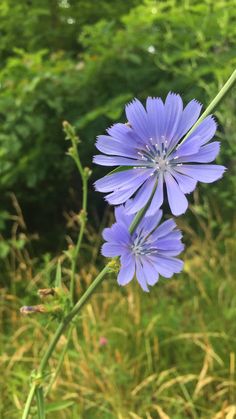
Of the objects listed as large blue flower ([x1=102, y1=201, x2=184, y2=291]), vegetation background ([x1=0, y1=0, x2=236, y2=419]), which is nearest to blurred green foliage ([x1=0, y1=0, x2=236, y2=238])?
vegetation background ([x1=0, y1=0, x2=236, y2=419])

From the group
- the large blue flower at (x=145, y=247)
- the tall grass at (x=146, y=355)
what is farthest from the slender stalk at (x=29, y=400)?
the tall grass at (x=146, y=355)

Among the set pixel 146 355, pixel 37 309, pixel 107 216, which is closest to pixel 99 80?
pixel 107 216

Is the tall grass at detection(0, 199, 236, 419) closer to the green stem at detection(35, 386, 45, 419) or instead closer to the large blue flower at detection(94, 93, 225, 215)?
the green stem at detection(35, 386, 45, 419)

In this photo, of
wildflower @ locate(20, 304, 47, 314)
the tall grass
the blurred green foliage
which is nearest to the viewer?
wildflower @ locate(20, 304, 47, 314)

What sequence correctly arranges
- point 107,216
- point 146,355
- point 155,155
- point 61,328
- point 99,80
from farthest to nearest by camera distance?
point 107,216 < point 99,80 < point 146,355 < point 61,328 < point 155,155

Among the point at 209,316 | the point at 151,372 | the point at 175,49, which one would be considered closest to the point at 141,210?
the point at 151,372

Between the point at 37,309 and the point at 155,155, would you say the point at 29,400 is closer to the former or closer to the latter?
the point at 37,309
